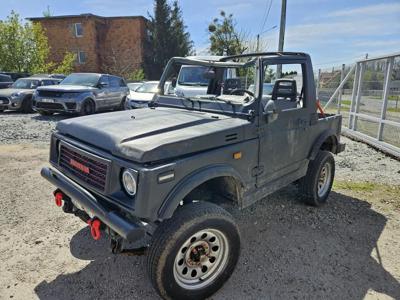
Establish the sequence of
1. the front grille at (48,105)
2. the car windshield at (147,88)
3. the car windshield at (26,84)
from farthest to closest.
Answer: the car windshield at (26,84) < the car windshield at (147,88) < the front grille at (48,105)

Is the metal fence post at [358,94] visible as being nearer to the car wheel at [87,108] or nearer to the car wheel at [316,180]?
the car wheel at [316,180]

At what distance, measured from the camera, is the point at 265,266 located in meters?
3.19

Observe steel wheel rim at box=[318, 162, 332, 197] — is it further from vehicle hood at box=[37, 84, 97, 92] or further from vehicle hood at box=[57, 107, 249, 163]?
vehicle hood at box=[37, 84, 97, 92]

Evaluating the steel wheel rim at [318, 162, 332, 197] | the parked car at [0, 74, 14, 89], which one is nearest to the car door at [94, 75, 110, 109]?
the parked car at [0, 74, 14, 89]

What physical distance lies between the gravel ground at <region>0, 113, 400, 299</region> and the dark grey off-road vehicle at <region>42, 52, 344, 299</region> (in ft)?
1.78

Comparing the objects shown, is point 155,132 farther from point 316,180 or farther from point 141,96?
point 141,96

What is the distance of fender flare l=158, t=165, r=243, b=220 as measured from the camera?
7.71 ft

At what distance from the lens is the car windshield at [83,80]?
493 inches

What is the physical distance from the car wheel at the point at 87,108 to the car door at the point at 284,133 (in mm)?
9158

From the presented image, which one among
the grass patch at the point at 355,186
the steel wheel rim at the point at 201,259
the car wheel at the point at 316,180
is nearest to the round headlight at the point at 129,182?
the steel wheel rim at the point at 201,259

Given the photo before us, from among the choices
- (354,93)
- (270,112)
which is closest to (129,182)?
(270,112)

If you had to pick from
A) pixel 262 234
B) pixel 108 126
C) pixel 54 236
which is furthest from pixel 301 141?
pixel 54 236

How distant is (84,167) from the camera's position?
279 centimetres

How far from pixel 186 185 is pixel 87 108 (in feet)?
34.4
